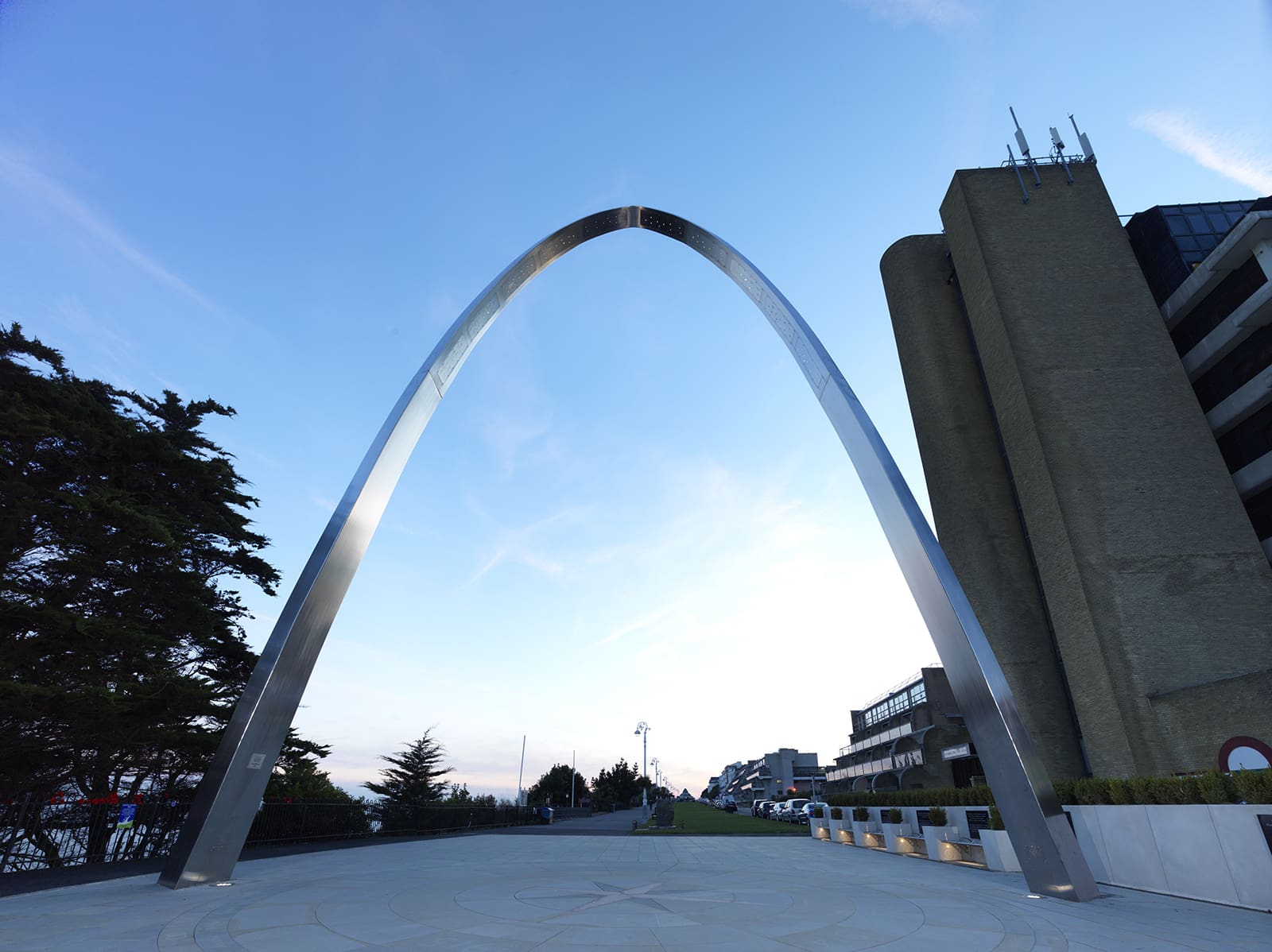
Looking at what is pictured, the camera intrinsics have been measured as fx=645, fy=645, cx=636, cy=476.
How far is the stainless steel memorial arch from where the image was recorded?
9.96 metres

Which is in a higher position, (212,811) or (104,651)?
(104,651)

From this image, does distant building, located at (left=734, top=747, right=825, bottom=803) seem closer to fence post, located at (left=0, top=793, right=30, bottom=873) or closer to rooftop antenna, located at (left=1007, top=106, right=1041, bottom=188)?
rooftop antenna, located at (left=1007, top=106, right=1041, bottom=188)

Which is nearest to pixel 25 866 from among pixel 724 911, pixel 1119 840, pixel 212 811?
pixel 212 811

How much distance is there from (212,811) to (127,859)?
8165 millimetres

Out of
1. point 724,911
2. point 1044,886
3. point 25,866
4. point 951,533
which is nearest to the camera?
point 724,911

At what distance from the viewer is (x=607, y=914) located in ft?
27.8

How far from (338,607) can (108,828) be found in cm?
879

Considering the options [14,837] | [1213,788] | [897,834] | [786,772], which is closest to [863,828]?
[897,834]

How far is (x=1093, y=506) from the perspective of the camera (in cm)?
2586

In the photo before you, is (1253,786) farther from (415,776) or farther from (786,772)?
(786,772)

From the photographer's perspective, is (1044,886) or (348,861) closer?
(1044,886)

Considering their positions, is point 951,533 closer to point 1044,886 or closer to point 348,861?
point 1044,886

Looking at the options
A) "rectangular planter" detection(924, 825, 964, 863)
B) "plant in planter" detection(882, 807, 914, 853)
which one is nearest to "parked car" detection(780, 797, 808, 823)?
"plant in planter" detection(882, 807, 914, 853)

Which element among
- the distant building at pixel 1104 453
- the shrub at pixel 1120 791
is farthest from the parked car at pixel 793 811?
the shrub at pixel 1120 791
